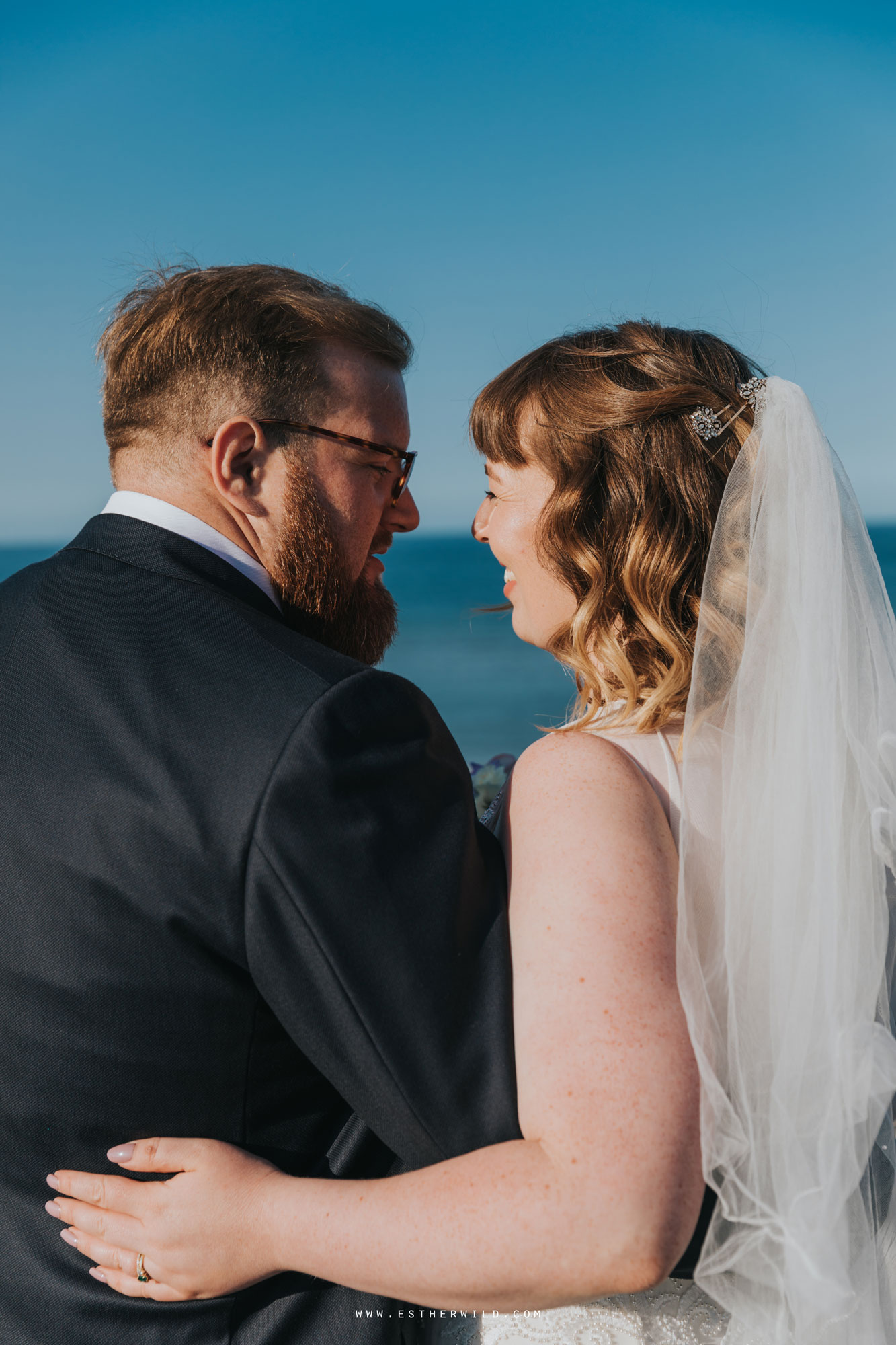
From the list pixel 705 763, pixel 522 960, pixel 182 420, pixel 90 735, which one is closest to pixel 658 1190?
pixel 522 960

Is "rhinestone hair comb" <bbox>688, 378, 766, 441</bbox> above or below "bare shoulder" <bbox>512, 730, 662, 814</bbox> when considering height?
above

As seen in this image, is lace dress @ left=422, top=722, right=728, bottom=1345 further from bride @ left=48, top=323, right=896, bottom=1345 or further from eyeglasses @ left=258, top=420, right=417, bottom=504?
eyeglasses @ left=258, top=420, right=417, bottom=504

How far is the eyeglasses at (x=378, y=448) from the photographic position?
198cm

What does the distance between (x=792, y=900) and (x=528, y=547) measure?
913mm

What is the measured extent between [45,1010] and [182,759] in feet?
1.38

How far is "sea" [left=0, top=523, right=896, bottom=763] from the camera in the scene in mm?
20328

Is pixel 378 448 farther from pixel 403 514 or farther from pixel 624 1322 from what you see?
pixel 624 1322

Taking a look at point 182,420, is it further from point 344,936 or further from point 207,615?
point 344,936

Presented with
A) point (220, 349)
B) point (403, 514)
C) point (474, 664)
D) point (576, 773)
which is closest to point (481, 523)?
point (403, 514)

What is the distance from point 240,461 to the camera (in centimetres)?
190


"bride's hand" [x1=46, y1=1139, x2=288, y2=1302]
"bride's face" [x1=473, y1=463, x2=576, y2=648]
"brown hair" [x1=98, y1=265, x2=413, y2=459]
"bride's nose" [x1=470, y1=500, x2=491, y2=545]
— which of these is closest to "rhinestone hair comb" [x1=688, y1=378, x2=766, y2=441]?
"bride's face" [x1=473, y1=463, x2=576, y2=648]

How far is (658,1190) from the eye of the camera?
1183 mm

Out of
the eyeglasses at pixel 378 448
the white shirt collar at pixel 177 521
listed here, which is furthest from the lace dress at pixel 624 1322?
the eyeglasses at pixel 378 448

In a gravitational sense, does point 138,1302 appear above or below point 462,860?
below
